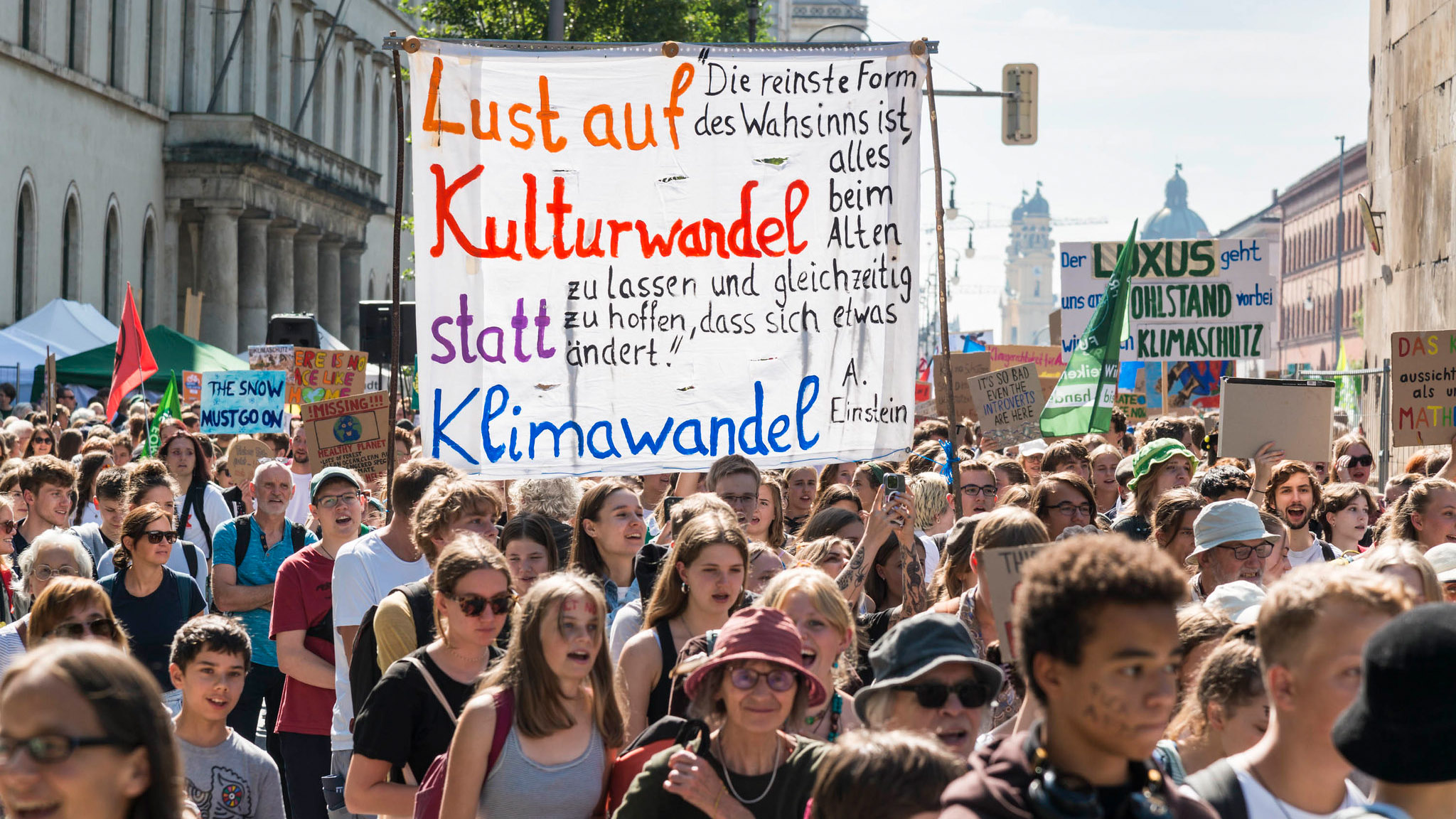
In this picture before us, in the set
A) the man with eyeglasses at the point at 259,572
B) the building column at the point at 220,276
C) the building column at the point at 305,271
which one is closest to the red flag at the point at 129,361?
the man with eyeglasses at the point at 259,572

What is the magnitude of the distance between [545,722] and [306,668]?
2349 mm

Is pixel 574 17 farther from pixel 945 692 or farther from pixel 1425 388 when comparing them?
pixel 945 692

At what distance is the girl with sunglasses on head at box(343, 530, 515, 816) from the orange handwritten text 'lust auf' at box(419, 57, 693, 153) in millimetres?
2482

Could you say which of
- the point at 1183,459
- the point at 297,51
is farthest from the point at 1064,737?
the point at 297,51

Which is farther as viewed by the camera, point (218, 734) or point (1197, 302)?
point (1197, 302)

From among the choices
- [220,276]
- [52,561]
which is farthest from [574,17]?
[52,561]

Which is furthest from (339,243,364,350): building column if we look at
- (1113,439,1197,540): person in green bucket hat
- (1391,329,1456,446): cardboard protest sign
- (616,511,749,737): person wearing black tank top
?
(616,511,749,737): person wearing black tank top

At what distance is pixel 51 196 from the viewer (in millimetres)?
34844

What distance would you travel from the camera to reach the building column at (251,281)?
45625 millimetres

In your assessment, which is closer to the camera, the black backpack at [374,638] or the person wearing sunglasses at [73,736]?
the person wearing sunglasses at [73,736]

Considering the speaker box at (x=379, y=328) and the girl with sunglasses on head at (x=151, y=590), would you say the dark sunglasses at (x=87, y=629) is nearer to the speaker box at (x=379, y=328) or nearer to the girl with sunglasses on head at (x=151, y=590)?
the girl with sunglasses on head at (x=151, y=590)

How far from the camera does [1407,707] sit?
103 inches

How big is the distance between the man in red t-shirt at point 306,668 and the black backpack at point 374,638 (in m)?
0.86

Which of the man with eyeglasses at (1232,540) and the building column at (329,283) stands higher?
the building column at (329,283)
